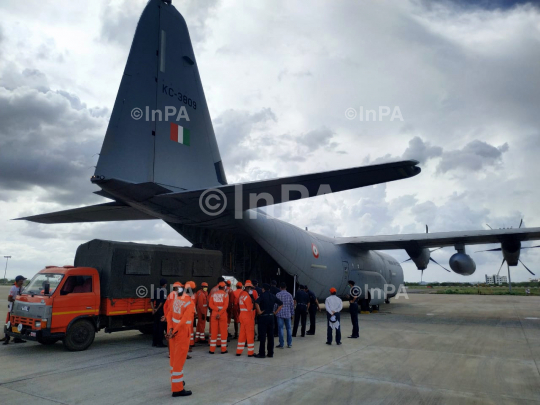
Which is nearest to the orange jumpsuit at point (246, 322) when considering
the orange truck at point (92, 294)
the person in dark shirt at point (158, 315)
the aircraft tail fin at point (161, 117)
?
the person in dark shirt at point (158, 315)

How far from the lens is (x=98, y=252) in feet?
30.8

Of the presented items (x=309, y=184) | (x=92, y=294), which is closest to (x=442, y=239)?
(x=309, y=184)

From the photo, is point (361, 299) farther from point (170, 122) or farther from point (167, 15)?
point (167, 15)

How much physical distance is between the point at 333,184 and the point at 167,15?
237 inches

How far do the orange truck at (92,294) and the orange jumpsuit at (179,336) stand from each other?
371 centimetres

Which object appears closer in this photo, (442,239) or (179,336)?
(179,336)

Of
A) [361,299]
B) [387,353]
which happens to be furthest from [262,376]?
[361,299]

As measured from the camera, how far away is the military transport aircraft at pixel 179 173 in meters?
8.65

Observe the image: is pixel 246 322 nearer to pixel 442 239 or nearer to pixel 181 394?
pixel 181 394

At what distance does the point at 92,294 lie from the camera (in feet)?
28.7

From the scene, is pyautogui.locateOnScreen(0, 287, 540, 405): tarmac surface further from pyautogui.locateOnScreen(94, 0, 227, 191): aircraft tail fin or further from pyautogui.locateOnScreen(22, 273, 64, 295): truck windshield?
pyautogui.locateOnScreen(94, 0, 227, 191): aircraft tail fin

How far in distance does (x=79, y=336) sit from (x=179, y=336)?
424cm

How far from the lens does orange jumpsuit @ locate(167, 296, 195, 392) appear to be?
17.8 feet

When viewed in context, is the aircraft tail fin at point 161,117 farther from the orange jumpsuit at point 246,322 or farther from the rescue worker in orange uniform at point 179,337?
the rescue worker in orange uniform at point 179,337
